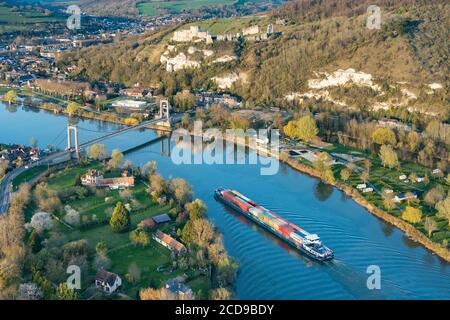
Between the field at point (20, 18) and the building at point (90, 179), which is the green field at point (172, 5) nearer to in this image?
the field at point (20, 18)

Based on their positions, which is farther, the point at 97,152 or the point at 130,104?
the point at 130,104

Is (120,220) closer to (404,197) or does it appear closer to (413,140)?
(404,197)

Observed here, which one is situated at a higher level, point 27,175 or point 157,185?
point 157,185
